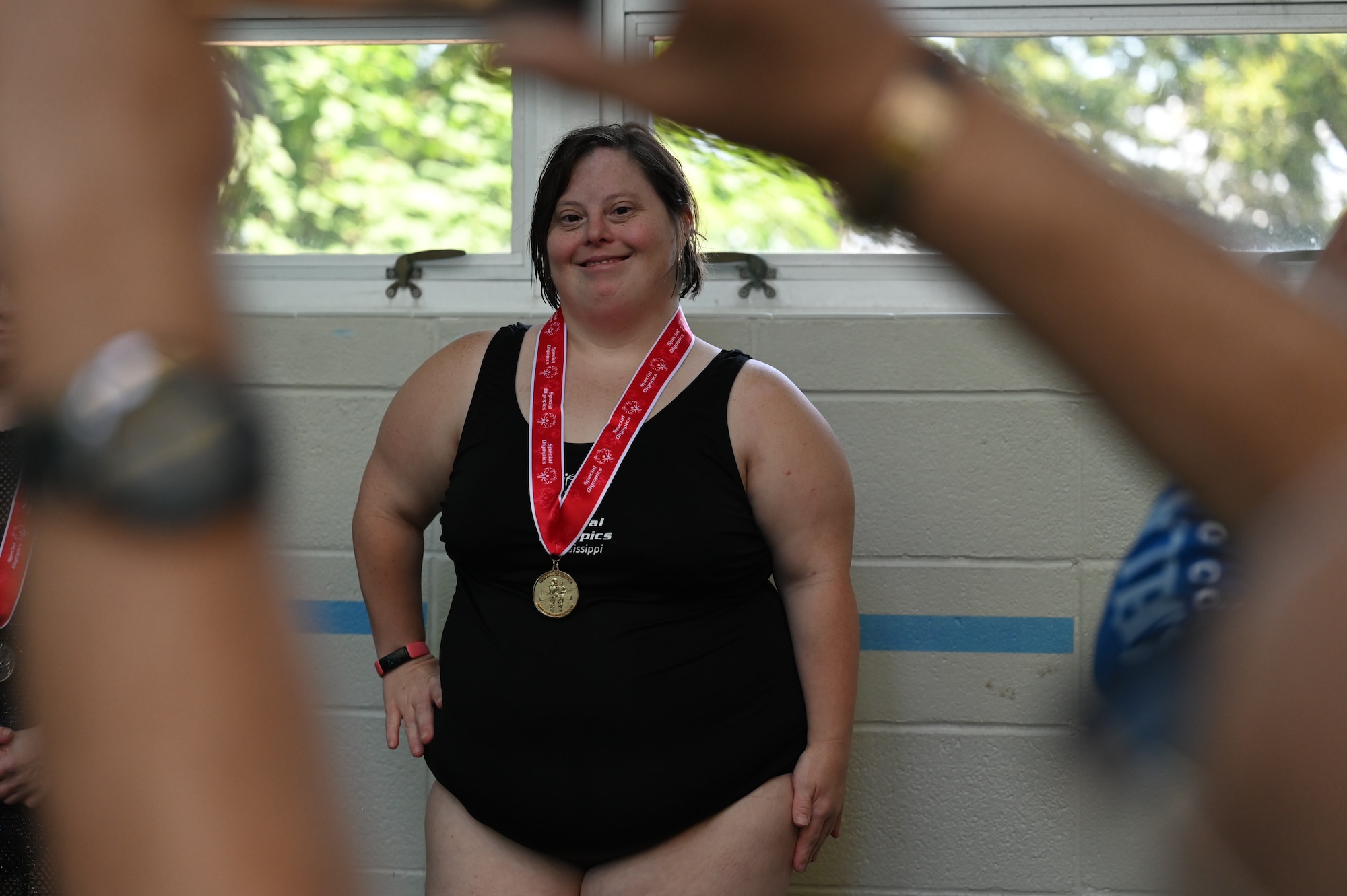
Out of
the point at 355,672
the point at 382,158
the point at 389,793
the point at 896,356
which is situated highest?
the point at 382,158

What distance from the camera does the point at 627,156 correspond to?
6.12 ft

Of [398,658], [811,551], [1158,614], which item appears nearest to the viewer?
[1158,614]

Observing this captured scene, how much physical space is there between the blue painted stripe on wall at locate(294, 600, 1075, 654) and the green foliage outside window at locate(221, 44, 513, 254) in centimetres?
88

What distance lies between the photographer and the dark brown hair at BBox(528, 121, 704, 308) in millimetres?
1864

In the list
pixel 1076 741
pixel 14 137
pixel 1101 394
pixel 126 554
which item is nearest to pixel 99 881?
pixel 126 554

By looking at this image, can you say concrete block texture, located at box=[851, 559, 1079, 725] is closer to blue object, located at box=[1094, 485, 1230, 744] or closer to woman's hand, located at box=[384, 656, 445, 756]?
woman's hand, located at box=[384, 656, 445, 756]

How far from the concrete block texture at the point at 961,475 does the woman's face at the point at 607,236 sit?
28.9 inches

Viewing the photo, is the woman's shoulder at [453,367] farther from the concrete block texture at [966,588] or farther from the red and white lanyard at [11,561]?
the concrete block texture at [966,588]

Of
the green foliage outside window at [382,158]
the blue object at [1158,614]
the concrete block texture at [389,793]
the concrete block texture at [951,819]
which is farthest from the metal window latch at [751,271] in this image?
the blue object at [1158,614]

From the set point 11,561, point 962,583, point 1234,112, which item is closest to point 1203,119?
point 1234,112

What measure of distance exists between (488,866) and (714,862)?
0.34m

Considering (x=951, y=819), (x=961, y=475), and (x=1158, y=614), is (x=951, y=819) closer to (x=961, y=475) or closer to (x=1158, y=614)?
(x=961, y=475)

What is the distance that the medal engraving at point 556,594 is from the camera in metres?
1.66

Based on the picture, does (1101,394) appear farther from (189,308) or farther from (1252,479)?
(189,308)
